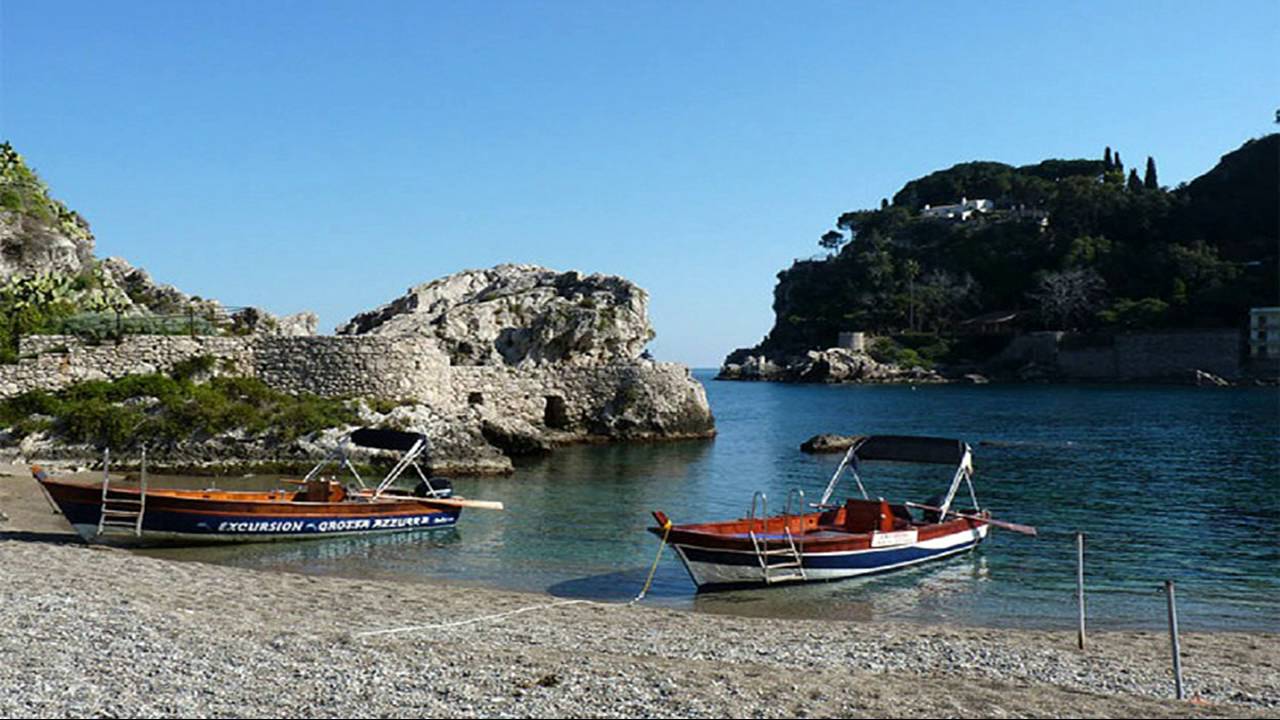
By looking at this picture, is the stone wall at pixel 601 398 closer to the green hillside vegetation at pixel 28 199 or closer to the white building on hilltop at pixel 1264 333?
the green hillside vegetation at pixel 28 199

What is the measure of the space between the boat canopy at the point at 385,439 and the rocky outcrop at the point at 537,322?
56.7 feet

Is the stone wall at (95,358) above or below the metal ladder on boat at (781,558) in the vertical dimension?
above

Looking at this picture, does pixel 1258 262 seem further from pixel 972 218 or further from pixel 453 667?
pixel 453 667

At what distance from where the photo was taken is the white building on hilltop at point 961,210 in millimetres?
154000

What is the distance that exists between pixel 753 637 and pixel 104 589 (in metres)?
8.69

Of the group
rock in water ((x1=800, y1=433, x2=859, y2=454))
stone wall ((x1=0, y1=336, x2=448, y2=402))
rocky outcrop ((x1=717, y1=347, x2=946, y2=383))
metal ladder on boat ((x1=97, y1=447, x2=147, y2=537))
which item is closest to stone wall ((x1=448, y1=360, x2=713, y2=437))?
rock in water ((x1=800, y1=433, x2=859, y2=454))

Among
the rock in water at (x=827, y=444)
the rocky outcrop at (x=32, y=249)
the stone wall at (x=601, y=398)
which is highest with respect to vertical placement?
the rocky outcrop at (x=32, y=249)

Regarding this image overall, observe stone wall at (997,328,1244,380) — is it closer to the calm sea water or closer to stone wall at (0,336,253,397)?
the calm sea water

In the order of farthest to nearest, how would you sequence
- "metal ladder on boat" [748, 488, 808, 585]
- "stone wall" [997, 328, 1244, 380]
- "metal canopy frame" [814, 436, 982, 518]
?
"stone wall" [997, 328, 1244, 380] < "metal canopy frame" [814, 436, 982, 518] < "metal ladder on boat" [748, 488, 808, 585]

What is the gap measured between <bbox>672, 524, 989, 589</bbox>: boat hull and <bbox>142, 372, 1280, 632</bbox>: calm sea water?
0.24 meters

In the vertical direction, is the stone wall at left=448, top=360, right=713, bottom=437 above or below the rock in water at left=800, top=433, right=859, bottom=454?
above

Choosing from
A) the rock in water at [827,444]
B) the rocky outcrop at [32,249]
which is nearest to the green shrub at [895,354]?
the rock in water at [827,444]

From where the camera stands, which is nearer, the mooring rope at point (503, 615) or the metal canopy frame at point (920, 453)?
the mooring rope at point (503, 615)

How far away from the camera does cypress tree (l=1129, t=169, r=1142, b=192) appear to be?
132875 mm
